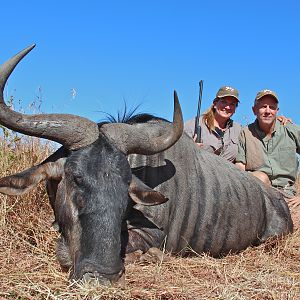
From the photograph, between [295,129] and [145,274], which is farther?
[295,129]

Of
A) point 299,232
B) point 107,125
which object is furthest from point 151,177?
point 299,232

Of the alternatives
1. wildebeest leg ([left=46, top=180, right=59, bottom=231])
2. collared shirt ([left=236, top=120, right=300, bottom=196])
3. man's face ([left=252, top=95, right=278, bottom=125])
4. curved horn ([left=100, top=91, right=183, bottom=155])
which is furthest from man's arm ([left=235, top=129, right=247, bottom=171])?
wildebeest leg ([left=46, top=180, right=59, bottom=231])

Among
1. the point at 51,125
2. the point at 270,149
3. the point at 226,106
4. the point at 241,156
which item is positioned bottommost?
the point at 51,125

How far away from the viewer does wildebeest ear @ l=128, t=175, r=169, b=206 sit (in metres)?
4.11

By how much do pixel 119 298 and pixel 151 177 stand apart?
174 cm

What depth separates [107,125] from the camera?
4.30 m

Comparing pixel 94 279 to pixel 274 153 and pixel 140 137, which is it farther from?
pixel 274 153

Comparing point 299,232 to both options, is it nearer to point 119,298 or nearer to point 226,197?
point 226,197

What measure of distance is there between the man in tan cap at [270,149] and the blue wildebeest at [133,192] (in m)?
0.89

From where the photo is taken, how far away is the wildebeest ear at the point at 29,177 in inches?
157

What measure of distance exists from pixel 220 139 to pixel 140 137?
2.89m

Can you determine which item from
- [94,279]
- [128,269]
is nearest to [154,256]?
[128,269]

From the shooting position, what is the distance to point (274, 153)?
711 cm

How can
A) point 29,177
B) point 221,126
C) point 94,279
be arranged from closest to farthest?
point 94,279 < point 29,177 < point 221,126
